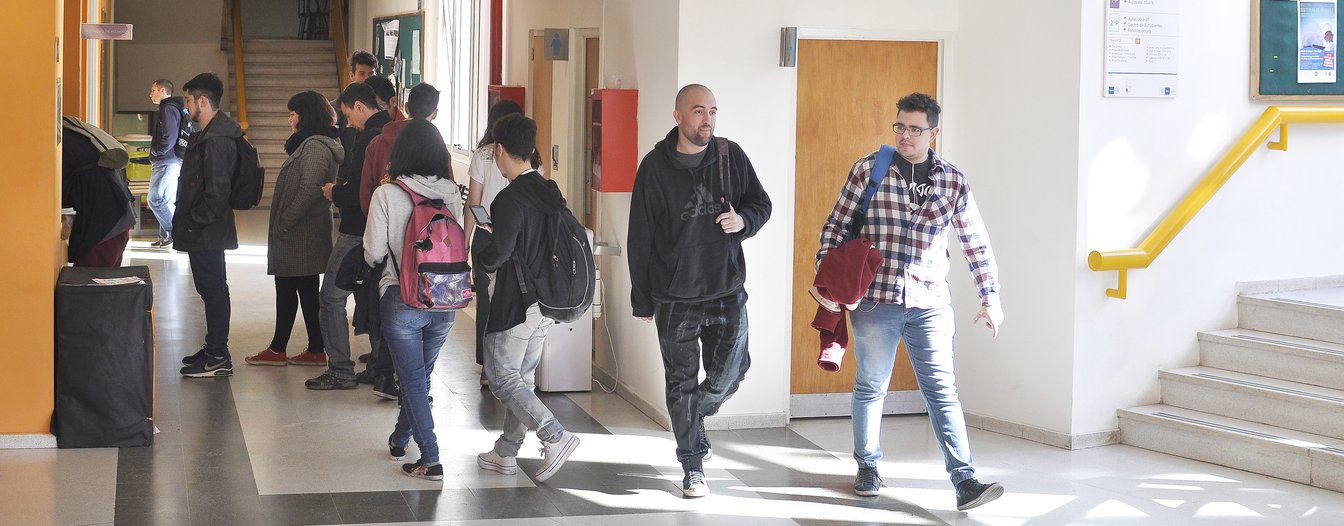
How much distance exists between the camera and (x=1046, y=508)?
5.27 meters

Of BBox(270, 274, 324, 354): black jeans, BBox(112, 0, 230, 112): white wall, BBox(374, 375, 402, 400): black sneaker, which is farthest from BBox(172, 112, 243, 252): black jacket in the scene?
BBox(112, 0, 230, 112): white wall

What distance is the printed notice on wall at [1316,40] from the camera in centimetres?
670

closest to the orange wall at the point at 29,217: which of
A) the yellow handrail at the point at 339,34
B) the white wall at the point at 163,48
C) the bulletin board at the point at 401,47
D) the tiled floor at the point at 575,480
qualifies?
the tiled floor at the point at 575,480

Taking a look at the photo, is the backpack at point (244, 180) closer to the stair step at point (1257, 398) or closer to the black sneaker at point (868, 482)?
the black sneaker at point (868, 482)

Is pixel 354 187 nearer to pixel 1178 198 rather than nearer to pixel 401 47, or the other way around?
pixel 1178 198

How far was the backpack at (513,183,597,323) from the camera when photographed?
16.5 ft

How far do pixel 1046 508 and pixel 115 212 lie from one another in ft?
14.3

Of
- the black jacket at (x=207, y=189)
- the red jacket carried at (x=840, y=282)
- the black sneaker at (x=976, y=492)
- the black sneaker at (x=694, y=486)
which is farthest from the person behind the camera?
the black jacket at (x=207, y=189)

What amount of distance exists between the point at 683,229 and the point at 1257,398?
2.92 meters

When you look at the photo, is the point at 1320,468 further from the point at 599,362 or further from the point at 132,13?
the point at 132,13

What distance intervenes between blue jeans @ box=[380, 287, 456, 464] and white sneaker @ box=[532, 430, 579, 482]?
0.43 meters

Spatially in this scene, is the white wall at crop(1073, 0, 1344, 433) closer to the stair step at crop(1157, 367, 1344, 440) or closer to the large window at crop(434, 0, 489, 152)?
the stair step at crop(1157, 367, 1344, 440)

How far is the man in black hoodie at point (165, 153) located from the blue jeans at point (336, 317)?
553 cm

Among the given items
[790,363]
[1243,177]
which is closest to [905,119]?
[790,363]
